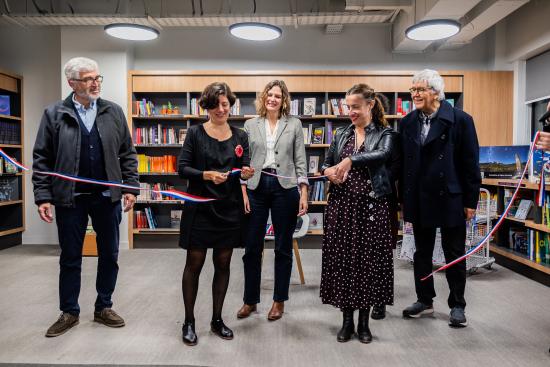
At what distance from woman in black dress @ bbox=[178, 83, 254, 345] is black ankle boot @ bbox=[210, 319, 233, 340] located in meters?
0.16

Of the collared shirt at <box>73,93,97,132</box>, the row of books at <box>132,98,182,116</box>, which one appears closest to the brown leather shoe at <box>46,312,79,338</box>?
the collared shirt at <box>73,93,97,132</box>

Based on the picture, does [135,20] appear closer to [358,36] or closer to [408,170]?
[358,36]

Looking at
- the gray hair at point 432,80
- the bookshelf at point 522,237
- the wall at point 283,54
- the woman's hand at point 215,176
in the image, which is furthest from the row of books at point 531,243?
the woman's hand at point 215,176

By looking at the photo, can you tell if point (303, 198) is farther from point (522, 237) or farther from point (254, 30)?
point (522, 237)

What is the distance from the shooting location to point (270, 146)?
3.03 metres

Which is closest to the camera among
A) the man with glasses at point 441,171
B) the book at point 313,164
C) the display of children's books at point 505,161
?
the man with glasses at point 441,171

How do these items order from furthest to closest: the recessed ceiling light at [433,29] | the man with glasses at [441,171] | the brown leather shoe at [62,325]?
1. the recessed ceiling light at [433,29]
2. the man with glasses at [441,171]
3. the brown leather shoe at [62,325]

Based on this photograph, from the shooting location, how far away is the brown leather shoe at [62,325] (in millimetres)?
2723

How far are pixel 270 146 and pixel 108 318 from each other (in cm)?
161

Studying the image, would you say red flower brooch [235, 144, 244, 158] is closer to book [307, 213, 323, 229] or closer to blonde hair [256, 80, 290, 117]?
blonde hair [256, 80, 290, 117]

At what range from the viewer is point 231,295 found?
12.1 ft

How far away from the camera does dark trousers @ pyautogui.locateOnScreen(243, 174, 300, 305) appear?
9.68ft

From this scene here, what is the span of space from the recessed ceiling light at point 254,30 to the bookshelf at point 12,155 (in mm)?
3353

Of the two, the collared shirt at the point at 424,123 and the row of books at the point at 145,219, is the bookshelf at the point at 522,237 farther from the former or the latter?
the row of books at the point at 145,219
